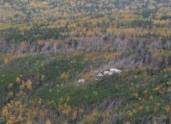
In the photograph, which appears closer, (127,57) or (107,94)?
(107,94)

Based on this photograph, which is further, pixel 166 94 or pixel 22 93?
pixel 22 93

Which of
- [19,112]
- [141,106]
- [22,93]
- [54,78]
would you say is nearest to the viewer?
[141,106]

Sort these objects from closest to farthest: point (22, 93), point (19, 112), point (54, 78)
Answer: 1. point (19, 112)
2. point (22, 93)
3. point (54, 78)

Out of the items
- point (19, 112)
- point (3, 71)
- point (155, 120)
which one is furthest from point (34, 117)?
point (3, 71)

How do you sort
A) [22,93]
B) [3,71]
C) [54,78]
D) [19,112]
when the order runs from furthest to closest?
[3,71], [54,78], [22,93], [19,112]

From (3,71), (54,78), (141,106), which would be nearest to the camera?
(141,106)

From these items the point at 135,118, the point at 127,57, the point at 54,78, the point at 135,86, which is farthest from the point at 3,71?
the point at 135,118

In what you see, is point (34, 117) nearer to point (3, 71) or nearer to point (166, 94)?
point (166, 94)

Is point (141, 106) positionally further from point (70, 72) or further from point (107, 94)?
point (70, 72)
